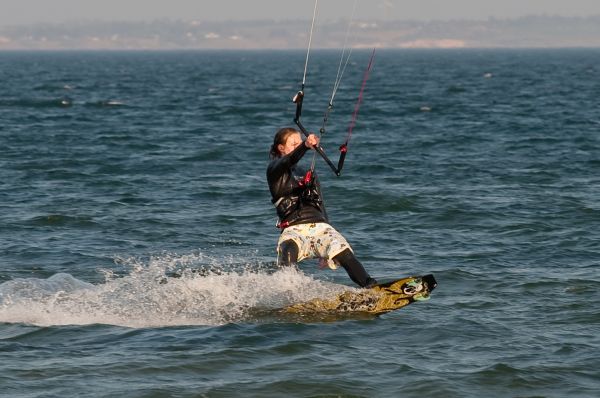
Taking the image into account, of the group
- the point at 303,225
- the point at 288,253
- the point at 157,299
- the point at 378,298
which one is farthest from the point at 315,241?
the point at 157,299

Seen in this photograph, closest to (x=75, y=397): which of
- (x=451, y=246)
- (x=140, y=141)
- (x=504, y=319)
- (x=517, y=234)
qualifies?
(x=504, y=319)

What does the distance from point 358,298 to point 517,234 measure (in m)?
6.20

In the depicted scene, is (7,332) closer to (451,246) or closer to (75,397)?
(75,397)

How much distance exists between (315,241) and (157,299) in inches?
84.6

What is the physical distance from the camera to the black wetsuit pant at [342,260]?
437 inches

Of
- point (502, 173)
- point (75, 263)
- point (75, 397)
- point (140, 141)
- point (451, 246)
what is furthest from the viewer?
point (140, 141)

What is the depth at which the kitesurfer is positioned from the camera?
1112cm

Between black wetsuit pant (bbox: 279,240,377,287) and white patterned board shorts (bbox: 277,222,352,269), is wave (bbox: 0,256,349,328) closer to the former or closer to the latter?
black wetsuit pant (bbox: 279,240,377,287)

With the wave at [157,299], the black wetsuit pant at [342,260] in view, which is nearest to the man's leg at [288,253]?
the black wetsuit pant at [342,260]

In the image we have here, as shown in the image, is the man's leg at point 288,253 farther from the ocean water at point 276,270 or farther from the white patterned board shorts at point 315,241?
the ocean water at point 276,270

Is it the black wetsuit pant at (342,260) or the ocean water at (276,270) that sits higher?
the black wetsuit pant at (342,260)

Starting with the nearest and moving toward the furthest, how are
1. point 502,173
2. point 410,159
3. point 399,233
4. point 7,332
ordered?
point 7,332 < point 399,233 < point 502,173 < point 410,159

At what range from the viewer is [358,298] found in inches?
456

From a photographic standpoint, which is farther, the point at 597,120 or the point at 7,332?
the point at 597,120
